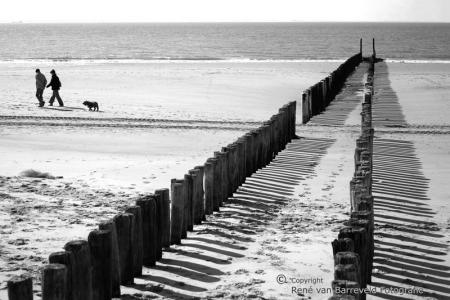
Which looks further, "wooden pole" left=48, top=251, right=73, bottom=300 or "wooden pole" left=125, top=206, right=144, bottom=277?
"wooden pole" left=125, top=206, right=144, bottom=277

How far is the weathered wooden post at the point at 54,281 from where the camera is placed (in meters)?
5.07

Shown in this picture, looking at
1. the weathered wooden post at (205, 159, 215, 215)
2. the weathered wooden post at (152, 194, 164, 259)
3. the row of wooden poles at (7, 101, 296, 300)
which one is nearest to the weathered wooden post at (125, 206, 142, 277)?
the row of wooden poles at (7, 101, 296, 300)

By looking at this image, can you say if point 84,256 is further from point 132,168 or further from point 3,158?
point 3,158

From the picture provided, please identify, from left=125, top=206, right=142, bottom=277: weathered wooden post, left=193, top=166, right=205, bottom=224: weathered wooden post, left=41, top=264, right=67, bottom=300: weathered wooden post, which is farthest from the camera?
left=193, top=166, right=205, bottom=224: weathered wooden post

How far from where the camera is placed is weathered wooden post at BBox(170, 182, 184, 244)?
25.9 ft

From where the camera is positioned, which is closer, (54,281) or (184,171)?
(54,281)

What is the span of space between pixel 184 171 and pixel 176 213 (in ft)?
13.8

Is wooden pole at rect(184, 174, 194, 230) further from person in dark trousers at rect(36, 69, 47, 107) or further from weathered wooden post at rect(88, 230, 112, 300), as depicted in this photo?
person in dark trousers at rect(36, 69, 47, 107)

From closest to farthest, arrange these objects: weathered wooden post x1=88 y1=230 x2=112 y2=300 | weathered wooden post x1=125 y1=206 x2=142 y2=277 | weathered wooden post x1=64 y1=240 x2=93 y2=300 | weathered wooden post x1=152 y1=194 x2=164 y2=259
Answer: weathered wooden post x1=64 y1=240 x2=93 y2=300, weathered wooden post x1=88 y1=230 x2=112 y2=300, weathered wooden post x1=125 y1=206 x2=142 y2=277, weathered wooden post x1=152 y1=194 x2=164 y2=259

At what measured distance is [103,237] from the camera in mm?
6043

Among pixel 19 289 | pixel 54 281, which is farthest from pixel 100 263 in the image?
pixel 19 289

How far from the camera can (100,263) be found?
238 inches

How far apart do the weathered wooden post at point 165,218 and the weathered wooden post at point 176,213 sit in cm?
23

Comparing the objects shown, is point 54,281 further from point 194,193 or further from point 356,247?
point 194,193
